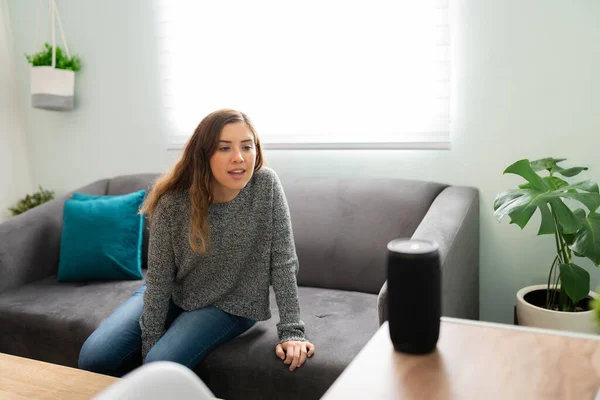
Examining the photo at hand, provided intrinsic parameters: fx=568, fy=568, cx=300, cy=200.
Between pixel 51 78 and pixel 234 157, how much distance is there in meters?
1.77

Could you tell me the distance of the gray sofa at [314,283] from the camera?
170 cm

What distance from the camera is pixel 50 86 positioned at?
9.84 feet

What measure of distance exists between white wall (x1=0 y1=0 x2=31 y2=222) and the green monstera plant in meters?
2.85

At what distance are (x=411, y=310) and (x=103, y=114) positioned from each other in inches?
106

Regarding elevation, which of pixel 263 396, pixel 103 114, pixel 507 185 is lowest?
pixel 263 396

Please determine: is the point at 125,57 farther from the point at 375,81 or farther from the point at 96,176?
the point at 375,81

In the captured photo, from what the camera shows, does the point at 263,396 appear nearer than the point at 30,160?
Yes

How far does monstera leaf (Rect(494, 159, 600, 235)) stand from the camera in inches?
68.0

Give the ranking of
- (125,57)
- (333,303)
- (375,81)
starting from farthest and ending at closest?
(125,57) → (375,81) → (333,303)

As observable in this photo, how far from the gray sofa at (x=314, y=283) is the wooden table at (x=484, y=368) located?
0.73 metres

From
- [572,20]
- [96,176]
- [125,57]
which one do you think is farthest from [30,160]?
[572,20]

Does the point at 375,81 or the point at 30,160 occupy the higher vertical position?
the point at 375,81

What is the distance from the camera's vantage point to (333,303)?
2070mm

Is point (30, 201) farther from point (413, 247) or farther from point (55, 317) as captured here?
point (413, 247)
